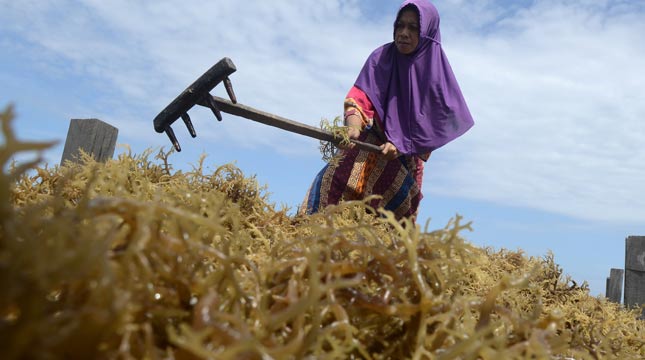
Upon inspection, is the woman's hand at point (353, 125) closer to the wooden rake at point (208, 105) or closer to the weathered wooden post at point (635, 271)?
the wooden rake at point (208, 105)

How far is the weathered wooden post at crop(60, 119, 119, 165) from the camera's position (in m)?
2.11

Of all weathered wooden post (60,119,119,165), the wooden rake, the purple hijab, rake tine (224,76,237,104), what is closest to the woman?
the purple hijab

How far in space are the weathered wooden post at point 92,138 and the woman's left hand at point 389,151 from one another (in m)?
1.25

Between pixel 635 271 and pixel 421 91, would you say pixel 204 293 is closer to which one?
pixel 421 91

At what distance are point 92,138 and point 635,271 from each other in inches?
140

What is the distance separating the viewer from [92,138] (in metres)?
2.12

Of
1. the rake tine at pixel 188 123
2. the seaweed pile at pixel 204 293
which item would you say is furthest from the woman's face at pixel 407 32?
the seaweed pile at pixel 204 293

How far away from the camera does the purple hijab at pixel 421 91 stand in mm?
2738

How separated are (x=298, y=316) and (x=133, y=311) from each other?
116 millimetres

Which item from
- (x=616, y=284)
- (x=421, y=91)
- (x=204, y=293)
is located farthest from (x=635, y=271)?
(x=204, y=293)

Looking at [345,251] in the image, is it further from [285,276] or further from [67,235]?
[67,235]

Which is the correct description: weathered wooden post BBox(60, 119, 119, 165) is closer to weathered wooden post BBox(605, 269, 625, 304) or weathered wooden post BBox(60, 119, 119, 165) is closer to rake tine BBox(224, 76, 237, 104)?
rake tine BBox(224, 76, 237, 104)

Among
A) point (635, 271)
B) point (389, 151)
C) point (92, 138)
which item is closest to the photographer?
point (92, 138)

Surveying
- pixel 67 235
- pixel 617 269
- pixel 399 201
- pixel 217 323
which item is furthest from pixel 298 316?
pixel 617 269
